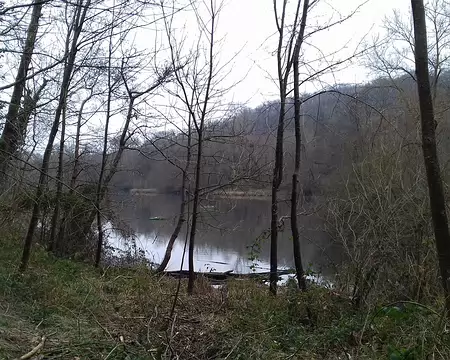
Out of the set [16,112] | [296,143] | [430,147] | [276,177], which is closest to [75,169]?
[16,112]

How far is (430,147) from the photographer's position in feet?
17.0

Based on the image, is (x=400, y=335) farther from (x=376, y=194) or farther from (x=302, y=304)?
(x=376, y=194)

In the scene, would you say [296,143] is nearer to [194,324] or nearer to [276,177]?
[276,177]

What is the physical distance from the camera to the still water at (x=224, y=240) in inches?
489

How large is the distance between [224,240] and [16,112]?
514 inches

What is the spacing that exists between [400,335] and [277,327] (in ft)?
6.02

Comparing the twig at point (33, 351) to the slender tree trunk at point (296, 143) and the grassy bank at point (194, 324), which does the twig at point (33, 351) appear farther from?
the slender tree trunk at point (296, 143)

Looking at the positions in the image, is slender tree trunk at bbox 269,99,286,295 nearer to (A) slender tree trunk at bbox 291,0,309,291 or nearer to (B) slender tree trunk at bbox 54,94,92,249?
(A) slender tree trunk at bbox 291,0,309,291

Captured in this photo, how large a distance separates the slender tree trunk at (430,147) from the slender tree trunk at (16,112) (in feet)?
15.4

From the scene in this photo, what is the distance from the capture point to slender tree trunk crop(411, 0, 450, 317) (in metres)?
5.18

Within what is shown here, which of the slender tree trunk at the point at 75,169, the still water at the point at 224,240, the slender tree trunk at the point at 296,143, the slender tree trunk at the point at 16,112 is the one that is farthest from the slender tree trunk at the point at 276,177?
the slender tree trunk at the point at 75,169

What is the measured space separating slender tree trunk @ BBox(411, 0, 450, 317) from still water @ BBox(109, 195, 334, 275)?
15.7ft

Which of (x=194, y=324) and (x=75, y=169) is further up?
(x=75, y=169)

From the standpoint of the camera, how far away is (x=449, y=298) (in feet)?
15.6
